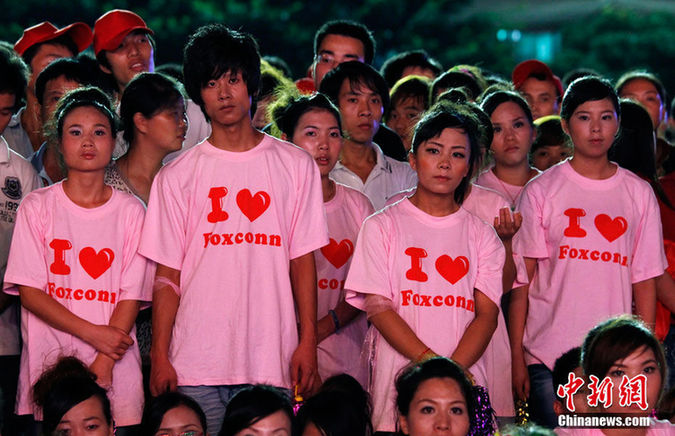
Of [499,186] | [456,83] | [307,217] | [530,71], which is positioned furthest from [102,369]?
[530,71]

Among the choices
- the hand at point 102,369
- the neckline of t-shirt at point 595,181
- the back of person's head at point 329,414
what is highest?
the neckline of t-shirt at point 595,181

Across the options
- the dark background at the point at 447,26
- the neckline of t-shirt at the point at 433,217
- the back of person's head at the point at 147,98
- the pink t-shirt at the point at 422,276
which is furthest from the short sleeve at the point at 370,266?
the dark background at the point at 447,26

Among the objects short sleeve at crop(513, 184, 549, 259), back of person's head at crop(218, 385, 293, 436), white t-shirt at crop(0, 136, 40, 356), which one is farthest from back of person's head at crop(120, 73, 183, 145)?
short sleeve at crop(513, 184, 549, 259)

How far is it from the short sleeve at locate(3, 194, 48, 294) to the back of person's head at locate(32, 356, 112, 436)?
0.38 meters

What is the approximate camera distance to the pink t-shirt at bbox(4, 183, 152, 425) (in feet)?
15.7

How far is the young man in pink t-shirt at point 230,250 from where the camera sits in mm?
4543

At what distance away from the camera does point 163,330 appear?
4586 mm

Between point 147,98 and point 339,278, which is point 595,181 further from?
point 147,98

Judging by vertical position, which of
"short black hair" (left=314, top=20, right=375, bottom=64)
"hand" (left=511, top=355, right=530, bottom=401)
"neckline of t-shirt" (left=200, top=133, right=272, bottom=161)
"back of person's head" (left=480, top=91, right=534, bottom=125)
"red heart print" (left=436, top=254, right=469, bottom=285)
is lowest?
"hand" (left=511, top=355, right=530, bottom=401)

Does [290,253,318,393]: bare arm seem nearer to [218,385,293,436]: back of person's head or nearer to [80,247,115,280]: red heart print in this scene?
[218,385,293,436]: back of person's head

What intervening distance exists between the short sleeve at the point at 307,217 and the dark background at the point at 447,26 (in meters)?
13.6

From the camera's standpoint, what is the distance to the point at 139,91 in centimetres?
546

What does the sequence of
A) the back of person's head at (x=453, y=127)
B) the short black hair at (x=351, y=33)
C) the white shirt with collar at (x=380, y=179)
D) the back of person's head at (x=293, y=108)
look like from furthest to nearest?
the short black hair at (x=351, y=33) < the white shirt with collar at (x=380, y=179) < the back of person's head at (x=293, y=108) < the back of person's head at (x=453, y=127)

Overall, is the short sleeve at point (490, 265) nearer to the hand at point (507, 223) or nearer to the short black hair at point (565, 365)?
the hand at point (507, 223)
